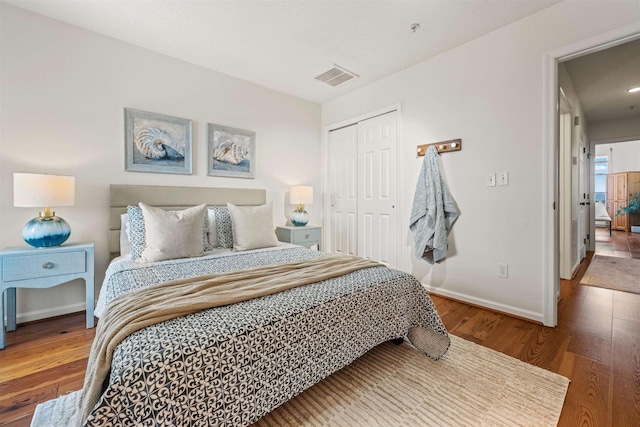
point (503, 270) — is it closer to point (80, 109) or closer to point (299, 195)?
point (299, 195)

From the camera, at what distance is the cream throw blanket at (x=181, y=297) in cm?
90

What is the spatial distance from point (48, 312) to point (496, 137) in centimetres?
413

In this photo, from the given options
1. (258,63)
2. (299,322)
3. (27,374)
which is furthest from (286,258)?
(258,63)

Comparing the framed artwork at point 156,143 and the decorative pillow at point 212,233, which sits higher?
the framed artwork at point 156,143

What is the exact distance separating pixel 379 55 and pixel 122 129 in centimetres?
263

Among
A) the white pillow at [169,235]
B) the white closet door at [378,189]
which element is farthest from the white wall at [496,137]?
the white pillow at [169,235]

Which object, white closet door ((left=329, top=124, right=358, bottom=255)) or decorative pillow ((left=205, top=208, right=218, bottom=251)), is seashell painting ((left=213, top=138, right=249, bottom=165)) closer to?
decorative pillow ((left=205, top=208, right=218, bottom=251))

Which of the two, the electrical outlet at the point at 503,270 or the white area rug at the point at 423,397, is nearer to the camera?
the white area rug at the point at 423,397

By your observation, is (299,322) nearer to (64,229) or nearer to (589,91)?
(64,229)

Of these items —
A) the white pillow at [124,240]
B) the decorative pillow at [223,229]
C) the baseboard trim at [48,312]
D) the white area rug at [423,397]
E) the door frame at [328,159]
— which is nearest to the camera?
the white area rug at [423,397]

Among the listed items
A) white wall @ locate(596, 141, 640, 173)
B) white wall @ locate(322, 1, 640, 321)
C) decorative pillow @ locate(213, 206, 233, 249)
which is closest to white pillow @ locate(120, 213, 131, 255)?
decorative pillow @ locate(213, 206, 233, 249)

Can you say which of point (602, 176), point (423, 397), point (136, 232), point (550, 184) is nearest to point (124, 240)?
point (136, 232)

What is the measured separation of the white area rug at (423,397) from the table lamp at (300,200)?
216 centimetres

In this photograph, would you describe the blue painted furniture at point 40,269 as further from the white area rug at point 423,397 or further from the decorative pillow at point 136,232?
the white area rug at point 423,397
